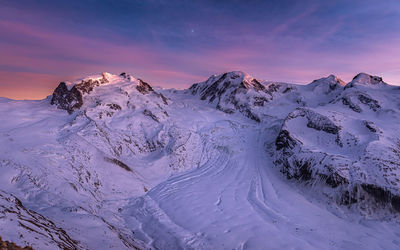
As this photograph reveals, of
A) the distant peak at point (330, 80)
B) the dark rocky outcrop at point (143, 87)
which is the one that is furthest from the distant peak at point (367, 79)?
the dark rocky outcrop at point (143, 87)

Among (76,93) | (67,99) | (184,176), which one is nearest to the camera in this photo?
(184,176)

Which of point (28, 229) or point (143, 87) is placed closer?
point (28, 229)

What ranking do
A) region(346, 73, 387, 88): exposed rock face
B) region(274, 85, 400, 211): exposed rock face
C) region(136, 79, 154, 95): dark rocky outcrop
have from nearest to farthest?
1. region(274, 85, 400, 211): exposed rock face
2. region(136, 79, 154, 95): dark rocky outcrop
3. region(346, 73, 387, 88): exposed rock face

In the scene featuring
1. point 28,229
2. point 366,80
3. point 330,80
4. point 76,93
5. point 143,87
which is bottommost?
point 28,229

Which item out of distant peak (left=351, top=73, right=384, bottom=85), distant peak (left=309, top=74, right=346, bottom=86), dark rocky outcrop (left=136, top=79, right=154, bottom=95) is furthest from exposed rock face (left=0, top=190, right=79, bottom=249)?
distant peak (left=309, top=74, right=346, bottom=86)

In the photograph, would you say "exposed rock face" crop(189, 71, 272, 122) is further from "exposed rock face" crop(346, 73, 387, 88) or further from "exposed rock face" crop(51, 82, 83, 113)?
"exposed rock face" crop(51, 82, 83, 113)

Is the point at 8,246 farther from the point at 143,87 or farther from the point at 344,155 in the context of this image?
the point at 143,87

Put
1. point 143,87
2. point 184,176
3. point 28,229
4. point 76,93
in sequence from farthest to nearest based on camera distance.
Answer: point 143,87, point 76,93, point 184,176, point 28,229

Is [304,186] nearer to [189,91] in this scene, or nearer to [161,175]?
[161,175]

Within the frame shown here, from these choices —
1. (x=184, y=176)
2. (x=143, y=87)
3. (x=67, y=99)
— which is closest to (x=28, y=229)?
(x=184, y=176)

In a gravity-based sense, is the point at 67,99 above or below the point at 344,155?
above
